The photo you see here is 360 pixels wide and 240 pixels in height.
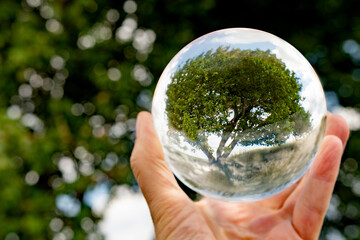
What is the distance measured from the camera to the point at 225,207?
261 cm

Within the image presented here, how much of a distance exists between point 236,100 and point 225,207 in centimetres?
105

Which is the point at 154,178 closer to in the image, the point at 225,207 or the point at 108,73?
the point at 225,207

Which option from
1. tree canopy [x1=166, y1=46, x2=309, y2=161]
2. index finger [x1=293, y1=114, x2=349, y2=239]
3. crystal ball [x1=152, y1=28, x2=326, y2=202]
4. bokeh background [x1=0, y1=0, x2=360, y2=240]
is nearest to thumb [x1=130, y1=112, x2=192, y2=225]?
crystal ball [x1=152, y1=28, x2=326, y2=202]

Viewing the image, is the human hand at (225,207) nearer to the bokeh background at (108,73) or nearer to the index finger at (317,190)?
the index finger at (317,190)

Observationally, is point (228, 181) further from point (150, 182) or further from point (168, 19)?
point (168, 19)

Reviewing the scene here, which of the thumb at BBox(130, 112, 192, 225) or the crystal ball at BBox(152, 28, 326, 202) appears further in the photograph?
the thumb at BBox(130, 112, 192, 225)

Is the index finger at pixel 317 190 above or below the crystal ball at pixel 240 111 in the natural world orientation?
below

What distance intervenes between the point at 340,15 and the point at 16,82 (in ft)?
12.8

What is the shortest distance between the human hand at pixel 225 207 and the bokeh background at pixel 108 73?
5.92 feet

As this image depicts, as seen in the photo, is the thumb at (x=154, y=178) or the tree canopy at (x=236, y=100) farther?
the thumb at (x=154, y=178)

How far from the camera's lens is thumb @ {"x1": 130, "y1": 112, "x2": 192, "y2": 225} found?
2283 mm

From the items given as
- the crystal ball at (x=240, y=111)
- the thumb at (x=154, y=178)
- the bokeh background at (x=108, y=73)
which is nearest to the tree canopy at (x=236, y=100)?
the crystal ball at (x=240, y=111)

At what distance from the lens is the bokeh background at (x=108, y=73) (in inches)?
166

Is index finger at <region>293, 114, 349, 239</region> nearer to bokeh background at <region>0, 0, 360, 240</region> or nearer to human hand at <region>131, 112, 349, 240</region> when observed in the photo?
human hand at <region>131, 112, 349, 240</region>
